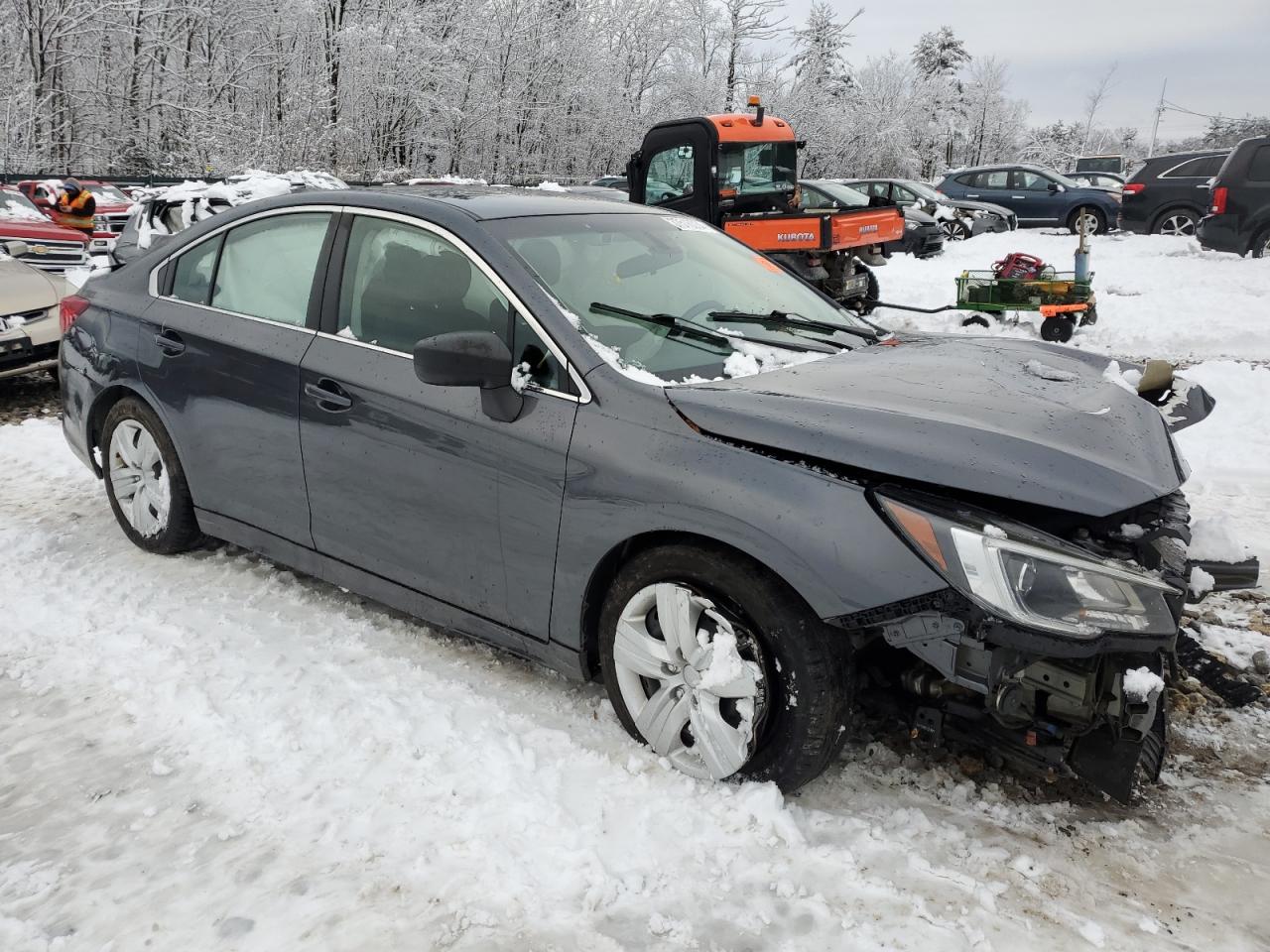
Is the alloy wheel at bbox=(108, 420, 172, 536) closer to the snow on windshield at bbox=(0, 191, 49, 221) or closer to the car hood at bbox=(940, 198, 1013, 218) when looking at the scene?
the snow on windshield at bbox=(0, 191, 49, 221)

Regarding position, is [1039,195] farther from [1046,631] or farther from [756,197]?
[1046,631]

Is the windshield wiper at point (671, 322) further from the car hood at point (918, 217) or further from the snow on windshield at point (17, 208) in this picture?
the car hood at point (918, 217)

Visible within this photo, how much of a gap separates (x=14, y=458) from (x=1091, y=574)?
253 inches

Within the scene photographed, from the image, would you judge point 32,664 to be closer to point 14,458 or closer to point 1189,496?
point 14,458

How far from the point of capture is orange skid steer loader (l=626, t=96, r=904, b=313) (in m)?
11.5

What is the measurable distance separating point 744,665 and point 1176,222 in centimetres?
1961

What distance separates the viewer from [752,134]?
1255cm

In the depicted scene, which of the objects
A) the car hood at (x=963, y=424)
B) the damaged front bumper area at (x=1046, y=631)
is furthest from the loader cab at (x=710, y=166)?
the damaged front bumper area at (x=1046, y=631)

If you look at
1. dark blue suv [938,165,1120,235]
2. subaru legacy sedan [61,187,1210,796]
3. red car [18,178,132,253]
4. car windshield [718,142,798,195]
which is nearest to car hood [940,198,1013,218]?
dark blue suv [938,165,1120,235]

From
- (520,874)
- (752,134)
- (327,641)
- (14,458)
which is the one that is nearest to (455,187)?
(327,641)

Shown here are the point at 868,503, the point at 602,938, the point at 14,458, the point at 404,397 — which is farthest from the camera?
the point at 14,458

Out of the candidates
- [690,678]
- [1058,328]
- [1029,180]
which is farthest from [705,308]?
[1029,180]

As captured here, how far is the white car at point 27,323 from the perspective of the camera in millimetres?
7512

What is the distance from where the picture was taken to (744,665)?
8.81 ft
